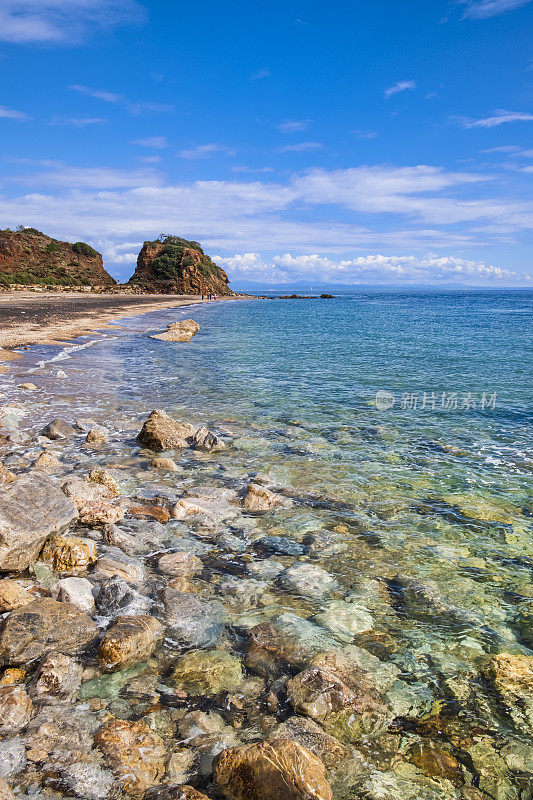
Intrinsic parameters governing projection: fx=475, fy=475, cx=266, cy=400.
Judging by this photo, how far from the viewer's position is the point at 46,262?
9306cm

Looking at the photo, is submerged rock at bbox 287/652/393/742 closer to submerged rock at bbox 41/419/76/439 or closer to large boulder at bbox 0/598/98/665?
large boulder at bbox 0/598/98/665

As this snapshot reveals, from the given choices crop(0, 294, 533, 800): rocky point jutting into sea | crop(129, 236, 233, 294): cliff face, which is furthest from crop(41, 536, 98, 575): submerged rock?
crop(129, 236, 233, 294): cliff face

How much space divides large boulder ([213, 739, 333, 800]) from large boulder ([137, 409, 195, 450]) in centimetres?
741

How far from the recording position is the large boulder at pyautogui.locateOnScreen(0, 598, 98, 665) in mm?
3918

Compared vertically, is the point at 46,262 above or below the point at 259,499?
above

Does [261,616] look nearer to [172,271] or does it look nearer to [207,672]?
[207,672]

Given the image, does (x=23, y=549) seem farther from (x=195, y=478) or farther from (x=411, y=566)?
(x=411, y=566)

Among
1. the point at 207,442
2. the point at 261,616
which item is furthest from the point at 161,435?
the point at 261,616

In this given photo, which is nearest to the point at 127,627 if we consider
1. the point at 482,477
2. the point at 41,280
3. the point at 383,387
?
the point at 482,477

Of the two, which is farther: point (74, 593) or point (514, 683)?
point (74, 593)

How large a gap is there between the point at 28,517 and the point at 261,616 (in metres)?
2.83

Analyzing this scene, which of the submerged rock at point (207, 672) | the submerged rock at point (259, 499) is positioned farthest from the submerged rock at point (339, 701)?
the submerged rock at point (259, 499)

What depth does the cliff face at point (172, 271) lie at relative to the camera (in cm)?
11638

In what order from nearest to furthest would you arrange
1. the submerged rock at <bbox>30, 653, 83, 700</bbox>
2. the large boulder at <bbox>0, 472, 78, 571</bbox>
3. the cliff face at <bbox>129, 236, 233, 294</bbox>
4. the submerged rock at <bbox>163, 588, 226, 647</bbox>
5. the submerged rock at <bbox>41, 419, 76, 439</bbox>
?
the submerged rock at <bbox>30, 653, 83, 700</bbox> → the submerged rock at <bbox>163, 588, 226, 647</bbox> → the large boulder at <bbox>0, 472, 78, 571</bbox> → the submerged rock at <bbox>41, 419, 76, 439</bbox> → the cliff face at <bbox>129, 236, 233, 294</bbox>
